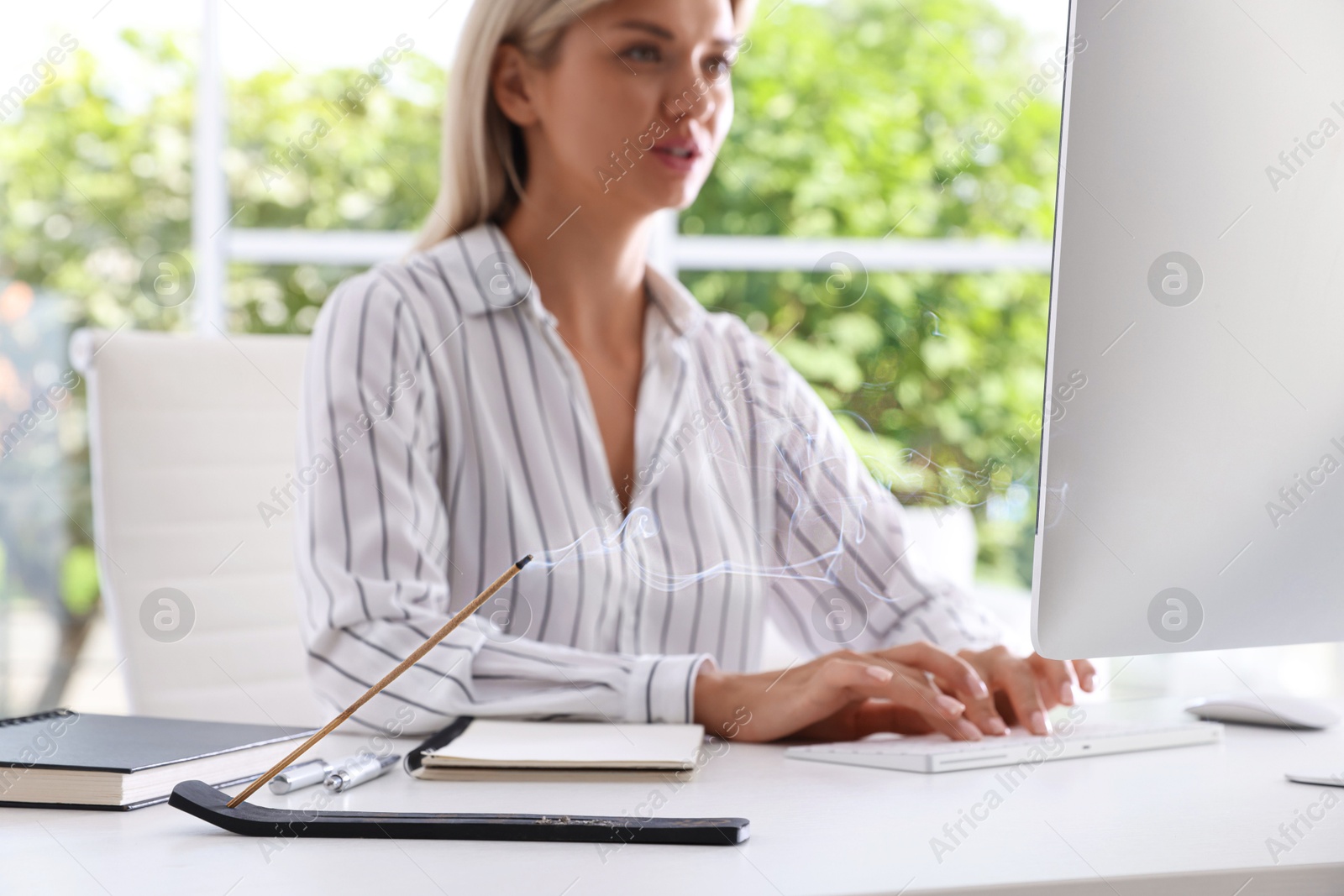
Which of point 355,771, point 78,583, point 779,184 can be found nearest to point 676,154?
point 355,771

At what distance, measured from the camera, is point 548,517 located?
133 cm

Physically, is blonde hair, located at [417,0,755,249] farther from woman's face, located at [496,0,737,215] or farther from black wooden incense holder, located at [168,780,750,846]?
black wooden incense holder, located at [168,780,750,846]

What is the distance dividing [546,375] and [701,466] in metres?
0.23

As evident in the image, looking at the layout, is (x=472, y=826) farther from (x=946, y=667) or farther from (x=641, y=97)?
(x=641, y=97)

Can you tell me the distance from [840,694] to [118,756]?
56 centimetres

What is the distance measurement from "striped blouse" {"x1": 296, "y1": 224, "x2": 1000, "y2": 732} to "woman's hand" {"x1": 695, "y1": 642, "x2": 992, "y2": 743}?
0.04m

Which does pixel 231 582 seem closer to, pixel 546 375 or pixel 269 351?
pixel 269 351

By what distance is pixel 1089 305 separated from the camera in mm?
691

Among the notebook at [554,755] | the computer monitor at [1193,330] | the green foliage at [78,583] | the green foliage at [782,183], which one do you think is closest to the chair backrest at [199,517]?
the notebook at [554,755]

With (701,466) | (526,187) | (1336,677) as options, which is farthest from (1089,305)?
(1336,677)

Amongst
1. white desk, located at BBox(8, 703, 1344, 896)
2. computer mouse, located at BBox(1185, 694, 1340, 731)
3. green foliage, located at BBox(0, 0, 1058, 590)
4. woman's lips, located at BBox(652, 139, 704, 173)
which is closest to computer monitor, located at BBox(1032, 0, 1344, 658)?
white desk, located at BBox(8, 703, 1344, 896)

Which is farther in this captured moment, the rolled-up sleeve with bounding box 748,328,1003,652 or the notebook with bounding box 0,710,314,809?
the rolled-up sleeve with bounding box 748,328,1003,652

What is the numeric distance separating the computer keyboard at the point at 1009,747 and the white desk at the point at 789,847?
2 cm

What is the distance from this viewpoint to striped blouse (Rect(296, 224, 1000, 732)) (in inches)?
40.9
